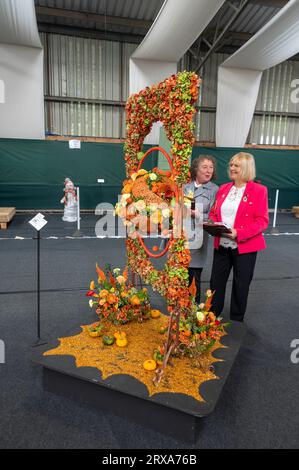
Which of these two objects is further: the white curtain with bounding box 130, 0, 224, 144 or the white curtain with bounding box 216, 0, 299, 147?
the white curtain with bounding box 216, 0, 299, 147

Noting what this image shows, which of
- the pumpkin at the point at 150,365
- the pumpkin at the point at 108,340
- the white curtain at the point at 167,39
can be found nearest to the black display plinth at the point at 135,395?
the pumpkin at the point at 150,365

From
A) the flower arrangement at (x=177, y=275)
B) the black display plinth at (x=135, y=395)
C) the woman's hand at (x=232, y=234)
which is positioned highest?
the woman's hand at (x=232, y=234)

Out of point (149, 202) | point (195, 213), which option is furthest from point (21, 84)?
point (149, 202)

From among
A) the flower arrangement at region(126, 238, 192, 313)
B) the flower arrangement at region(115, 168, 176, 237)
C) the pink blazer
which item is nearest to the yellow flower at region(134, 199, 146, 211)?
the flower arrangement at region(115, 168, 176, 237)

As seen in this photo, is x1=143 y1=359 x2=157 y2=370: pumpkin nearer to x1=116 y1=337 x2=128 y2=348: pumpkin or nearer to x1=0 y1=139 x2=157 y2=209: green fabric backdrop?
x1=116 y1=337 x2=128 y2=348: pumpkin

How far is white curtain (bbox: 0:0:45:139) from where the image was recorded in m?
7.09

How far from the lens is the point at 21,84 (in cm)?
759

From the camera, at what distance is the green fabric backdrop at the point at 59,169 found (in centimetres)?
842

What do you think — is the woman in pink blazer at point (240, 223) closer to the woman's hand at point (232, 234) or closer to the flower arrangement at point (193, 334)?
the woman's hand at point (232, 234)

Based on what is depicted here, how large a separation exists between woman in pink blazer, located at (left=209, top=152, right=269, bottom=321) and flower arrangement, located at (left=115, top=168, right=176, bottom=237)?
0.61m

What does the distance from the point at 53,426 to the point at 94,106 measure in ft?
31.1

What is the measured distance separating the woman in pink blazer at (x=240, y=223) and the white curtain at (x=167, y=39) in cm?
408

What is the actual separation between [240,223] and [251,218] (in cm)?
8
